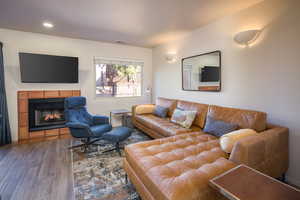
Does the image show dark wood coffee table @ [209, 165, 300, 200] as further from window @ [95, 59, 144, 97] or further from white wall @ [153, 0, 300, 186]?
window @ [95, 59, 144, 97]

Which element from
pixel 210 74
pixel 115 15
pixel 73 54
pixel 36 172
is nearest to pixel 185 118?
pixel 210 74

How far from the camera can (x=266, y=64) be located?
2164 mm

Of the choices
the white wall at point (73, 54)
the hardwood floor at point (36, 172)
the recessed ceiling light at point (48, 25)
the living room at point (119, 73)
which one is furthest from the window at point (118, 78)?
the hardwood floor at point (36, 172)

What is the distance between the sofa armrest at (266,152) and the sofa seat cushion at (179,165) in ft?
0.52

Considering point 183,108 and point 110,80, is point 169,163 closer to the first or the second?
point 183,108

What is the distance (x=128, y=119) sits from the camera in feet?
13.8

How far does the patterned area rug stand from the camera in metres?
1.77

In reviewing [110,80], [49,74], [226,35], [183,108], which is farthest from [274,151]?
[49,74]

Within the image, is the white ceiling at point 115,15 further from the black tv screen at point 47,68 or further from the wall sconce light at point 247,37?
the black tv screen at point 47,68

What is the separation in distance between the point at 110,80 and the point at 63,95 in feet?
4.47

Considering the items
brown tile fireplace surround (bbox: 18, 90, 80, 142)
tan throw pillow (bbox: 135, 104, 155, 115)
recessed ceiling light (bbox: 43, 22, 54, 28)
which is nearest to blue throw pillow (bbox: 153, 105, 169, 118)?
tan throw pillow (bbox: 135, 104, 155, 115)

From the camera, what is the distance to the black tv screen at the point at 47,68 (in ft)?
A: 11.1

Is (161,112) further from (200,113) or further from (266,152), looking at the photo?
(266,152)

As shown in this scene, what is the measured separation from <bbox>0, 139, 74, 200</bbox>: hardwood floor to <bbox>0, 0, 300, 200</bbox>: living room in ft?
0.05
